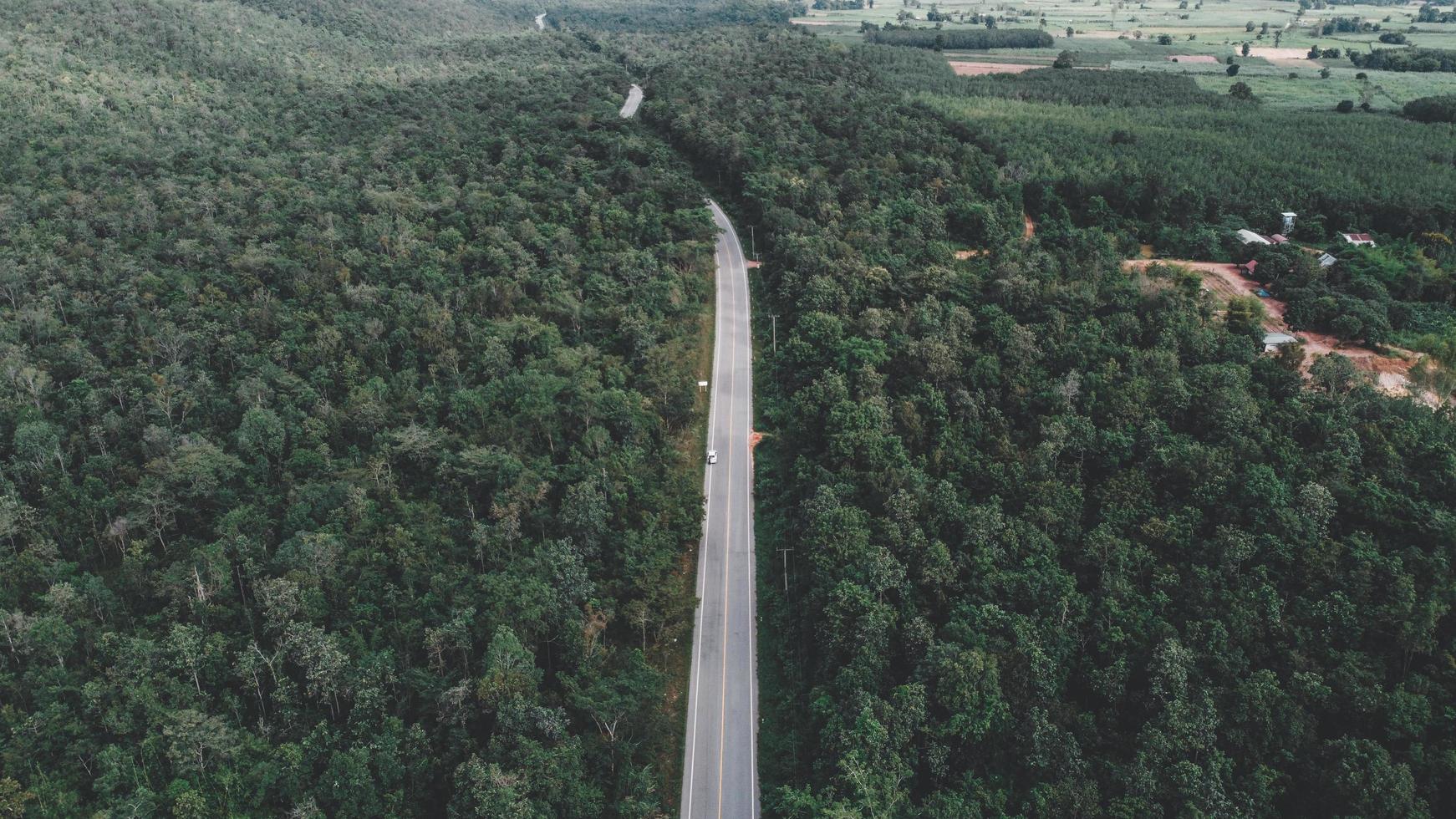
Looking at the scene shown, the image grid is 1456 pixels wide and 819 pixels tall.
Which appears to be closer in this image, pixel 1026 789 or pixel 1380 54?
pixel 1026 789

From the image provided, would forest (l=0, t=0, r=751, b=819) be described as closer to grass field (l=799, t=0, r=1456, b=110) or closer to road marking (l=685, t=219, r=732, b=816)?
road marking (l=685, t=219, r=732, b=816)

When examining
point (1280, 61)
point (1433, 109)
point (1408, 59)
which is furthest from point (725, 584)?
point (1280, 61)

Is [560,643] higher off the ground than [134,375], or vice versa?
[134,375]

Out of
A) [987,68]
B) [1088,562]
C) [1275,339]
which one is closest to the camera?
[1088,562]

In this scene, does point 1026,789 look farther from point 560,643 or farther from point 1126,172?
point 1126,172

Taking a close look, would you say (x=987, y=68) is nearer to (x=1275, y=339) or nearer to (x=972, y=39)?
(x=972, y=39)

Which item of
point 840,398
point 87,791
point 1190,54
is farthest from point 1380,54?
point 87,791
